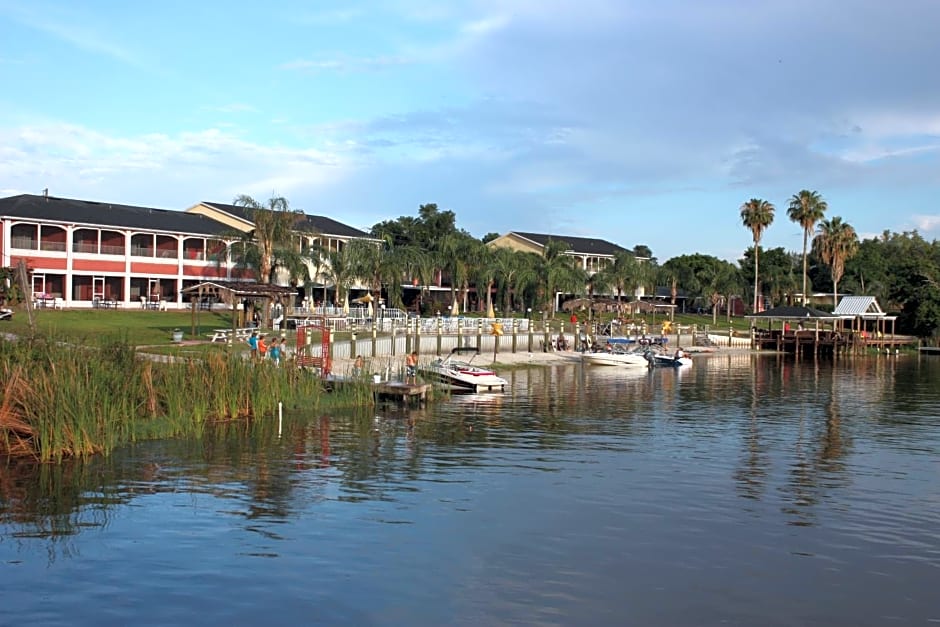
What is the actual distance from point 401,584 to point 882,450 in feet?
61.2

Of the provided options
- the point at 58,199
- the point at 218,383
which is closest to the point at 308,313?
the point at 58,199

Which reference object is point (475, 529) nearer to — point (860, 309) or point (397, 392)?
point (397, 392)

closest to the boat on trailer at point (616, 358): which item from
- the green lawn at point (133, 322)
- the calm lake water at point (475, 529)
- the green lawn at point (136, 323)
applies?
the green lawn at point (136, 323)

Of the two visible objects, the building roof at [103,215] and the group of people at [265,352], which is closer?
the group of people at [265,352]

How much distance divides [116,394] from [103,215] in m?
54.4

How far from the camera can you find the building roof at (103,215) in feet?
223

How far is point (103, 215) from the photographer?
72500mm

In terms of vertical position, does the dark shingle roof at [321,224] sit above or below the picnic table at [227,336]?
above

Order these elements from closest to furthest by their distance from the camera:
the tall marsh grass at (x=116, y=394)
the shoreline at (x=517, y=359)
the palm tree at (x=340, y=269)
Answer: the tall marsh grass at (x=116, y=394) < the shoreline at (x=517, y=359) < the palm tree at (x=340, y=269)

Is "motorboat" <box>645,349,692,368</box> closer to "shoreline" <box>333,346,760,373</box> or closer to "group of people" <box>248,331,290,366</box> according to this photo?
"shoreline" <box>333,346,760,373</box>

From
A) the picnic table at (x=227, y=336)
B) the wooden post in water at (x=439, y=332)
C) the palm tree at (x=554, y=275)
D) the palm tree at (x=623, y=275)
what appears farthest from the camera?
the palm tree at (x=623, y=275)

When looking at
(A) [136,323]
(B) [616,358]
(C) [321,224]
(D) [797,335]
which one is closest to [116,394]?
(A) [136,323]

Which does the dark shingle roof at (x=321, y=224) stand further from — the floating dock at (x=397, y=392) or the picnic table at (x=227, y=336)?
the floating dock at (x=397, y=392)

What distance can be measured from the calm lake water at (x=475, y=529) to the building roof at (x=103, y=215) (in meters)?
47.8
